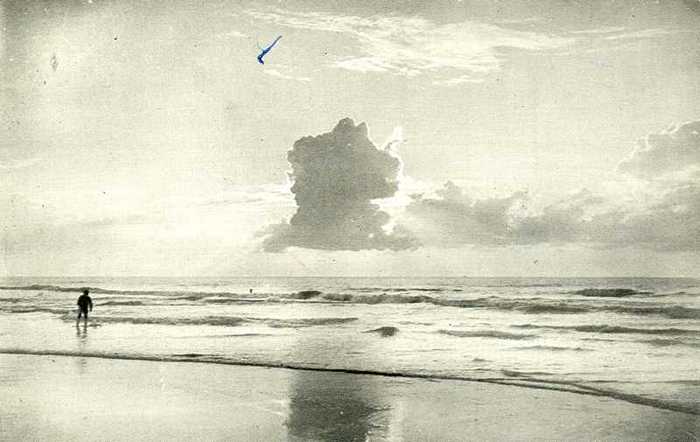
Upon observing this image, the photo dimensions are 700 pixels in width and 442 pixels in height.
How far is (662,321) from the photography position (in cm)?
2192

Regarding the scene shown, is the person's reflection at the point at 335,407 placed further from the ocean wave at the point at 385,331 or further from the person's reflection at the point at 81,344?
the ocean wave at the point at 385,331

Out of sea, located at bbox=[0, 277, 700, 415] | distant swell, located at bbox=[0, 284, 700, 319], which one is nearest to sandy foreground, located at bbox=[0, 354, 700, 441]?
sea, located at bbox=[0, 277, 700, 415]

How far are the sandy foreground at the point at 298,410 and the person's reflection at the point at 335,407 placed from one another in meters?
0.01

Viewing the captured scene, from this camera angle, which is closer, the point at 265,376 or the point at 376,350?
the point at 265,376

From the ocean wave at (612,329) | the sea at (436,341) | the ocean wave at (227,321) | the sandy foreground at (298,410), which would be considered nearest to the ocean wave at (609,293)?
the sea at (436,341)

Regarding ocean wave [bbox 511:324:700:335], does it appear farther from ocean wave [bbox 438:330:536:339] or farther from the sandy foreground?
the sandy foreground

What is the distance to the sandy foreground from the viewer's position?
20.3ft

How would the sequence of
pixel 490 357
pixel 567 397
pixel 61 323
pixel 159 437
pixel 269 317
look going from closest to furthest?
pixel 159 437 < pixel 567 397 < pixel 490 357 < pixel 61 323 < pixel 269 317

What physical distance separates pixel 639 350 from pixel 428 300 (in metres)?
19.4

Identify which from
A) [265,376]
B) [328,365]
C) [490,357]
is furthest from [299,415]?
[490,357]

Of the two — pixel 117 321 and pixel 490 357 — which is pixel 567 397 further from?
pixel 117 321

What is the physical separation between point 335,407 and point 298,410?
1.56 feet

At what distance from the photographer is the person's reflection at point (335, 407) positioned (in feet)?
20.2

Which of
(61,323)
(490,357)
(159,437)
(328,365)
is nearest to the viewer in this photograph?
(159,437)
